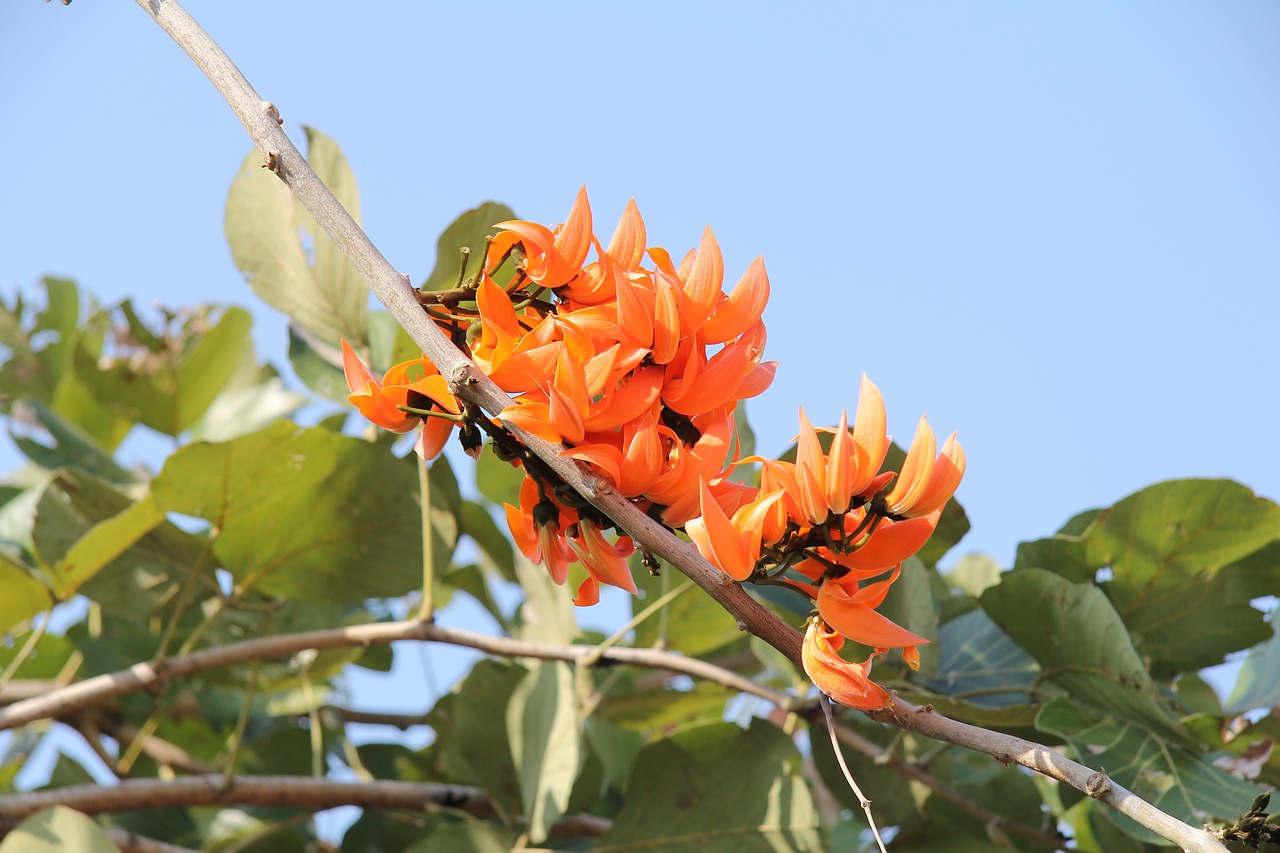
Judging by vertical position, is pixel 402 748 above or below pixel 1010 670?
above

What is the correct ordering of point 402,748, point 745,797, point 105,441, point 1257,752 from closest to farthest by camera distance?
point 1257,752 → point 745,797 → point 402,748 → point 105,441

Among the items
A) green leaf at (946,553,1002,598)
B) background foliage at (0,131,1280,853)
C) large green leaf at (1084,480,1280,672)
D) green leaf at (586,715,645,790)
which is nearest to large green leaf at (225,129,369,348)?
background foliage at (0,131,1280,853)

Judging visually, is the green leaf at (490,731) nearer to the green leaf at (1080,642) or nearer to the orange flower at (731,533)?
the green leaf at (1080,642)

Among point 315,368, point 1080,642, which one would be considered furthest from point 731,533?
point 315,368

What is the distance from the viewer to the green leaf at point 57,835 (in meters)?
1.00

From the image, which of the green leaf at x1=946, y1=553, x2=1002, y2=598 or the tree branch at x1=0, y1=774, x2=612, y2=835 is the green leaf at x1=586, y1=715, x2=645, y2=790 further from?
the green leaf at x1=946, y1=553, x2=1002, y2=598

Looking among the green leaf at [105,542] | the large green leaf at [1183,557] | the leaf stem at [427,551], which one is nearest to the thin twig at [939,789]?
the large green leaf at [1183,557]

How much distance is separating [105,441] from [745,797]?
149cm

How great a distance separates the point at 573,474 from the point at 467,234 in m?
0.62

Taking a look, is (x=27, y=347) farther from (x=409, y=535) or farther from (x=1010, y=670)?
(x=1010, y=670)

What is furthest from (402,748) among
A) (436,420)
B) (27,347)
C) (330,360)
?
(27,347)

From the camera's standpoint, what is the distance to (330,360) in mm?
1438

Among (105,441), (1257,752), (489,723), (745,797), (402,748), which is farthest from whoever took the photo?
(105,441)

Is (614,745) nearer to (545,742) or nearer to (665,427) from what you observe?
(545,742)
